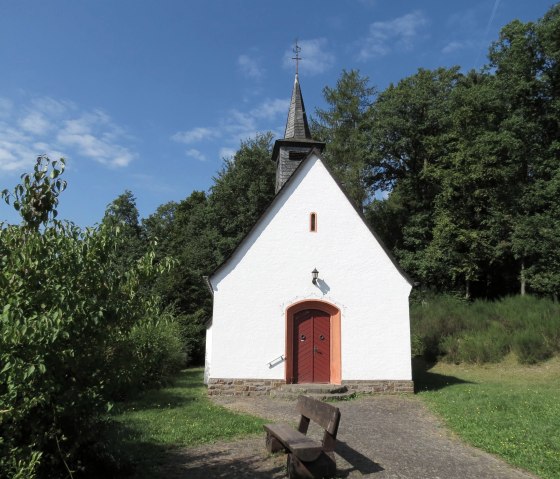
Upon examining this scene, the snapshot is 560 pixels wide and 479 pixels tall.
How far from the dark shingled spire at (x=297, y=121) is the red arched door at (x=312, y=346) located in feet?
23.0

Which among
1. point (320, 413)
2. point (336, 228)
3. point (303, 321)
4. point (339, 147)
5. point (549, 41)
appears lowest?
point (320, 413)

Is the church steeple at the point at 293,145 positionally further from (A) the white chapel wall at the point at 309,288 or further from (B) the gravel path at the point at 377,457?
(B) the gravel path at the point at 377,457

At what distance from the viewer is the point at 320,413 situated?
6426 mm

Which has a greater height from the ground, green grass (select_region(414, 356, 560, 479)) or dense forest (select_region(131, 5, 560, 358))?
dense forest (select_region(131, 5, 560, 358))

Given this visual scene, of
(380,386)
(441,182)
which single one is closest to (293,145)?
(380,386)

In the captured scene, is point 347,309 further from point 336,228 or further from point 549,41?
point 549,41

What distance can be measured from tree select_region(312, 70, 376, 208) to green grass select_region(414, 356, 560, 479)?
17604 millimetres

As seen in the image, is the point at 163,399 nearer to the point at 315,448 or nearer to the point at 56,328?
the point at 315,448

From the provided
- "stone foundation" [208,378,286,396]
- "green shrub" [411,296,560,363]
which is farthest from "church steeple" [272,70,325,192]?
"green shrub" [411,296,560,363]

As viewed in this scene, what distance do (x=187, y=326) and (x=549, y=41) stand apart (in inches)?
1034

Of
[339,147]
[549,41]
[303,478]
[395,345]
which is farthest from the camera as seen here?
[339,147]

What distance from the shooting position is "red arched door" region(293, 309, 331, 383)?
44.9 ft

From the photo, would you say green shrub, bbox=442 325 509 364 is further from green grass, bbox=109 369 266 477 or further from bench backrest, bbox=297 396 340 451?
bench backrest, bbox=297 396 340 451

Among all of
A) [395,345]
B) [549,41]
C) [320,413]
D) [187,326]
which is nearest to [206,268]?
[187,326]
